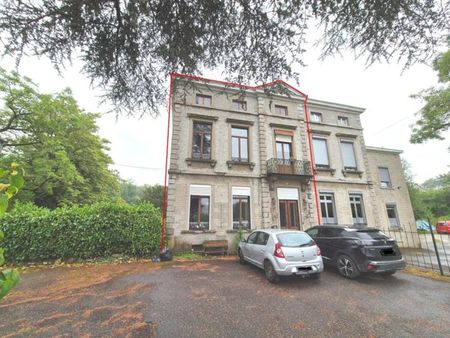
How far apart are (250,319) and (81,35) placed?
20.0 feet

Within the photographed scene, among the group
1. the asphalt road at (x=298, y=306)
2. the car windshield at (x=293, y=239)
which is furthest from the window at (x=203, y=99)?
the asphalt road at (x=298, y=306)

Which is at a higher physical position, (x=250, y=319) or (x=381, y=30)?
(x=381, y=30)

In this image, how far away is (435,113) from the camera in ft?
36.0

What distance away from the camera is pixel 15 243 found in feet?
26.1

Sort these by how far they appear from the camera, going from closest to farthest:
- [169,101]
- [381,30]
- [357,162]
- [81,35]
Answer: [381,30] → [81,35] → [169,101] → [357,162]

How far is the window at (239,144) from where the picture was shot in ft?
40.1

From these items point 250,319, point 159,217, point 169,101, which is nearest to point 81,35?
point 169,101

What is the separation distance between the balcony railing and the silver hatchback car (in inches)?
216

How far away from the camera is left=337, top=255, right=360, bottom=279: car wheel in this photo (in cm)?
632

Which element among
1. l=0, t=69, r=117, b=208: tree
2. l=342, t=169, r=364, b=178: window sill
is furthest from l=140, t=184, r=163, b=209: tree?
l=342, t=169, r=364, b=178: window sill

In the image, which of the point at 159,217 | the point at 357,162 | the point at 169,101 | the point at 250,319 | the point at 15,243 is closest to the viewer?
the point at 250,319

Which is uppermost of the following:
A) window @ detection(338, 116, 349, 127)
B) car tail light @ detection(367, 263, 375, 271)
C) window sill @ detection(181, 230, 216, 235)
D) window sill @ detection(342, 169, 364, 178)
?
window @ detection(338, 116, 349, 127)

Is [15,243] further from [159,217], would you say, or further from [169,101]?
[169,101]

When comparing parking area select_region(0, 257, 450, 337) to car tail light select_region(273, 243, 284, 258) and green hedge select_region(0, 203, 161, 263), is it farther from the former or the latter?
green hedge select_region(0, 203, 161, 263)
